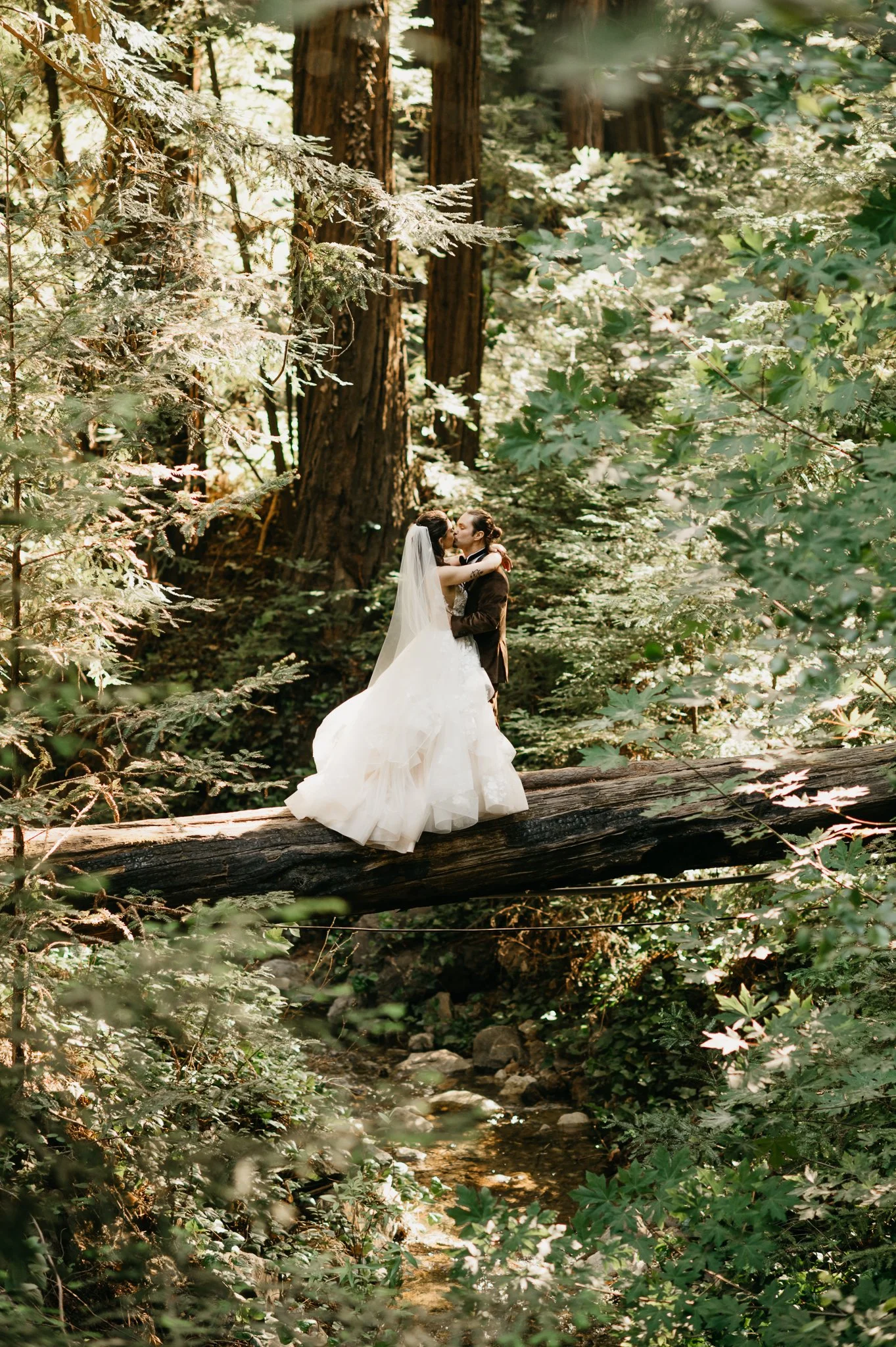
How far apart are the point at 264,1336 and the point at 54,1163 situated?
1889 mm

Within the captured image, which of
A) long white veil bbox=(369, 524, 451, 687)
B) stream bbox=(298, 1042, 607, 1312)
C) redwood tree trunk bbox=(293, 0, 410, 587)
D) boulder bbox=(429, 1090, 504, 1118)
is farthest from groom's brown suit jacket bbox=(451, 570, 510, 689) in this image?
redwood tree trunk bbox=(293, 0, 410, 587)

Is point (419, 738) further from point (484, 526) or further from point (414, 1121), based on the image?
point (414, 1121)

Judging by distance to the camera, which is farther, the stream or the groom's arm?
the groom's arm

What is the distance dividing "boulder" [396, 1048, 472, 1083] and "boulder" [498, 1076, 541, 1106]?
0.35 meters

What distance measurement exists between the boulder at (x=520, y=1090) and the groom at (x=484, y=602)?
2619mm

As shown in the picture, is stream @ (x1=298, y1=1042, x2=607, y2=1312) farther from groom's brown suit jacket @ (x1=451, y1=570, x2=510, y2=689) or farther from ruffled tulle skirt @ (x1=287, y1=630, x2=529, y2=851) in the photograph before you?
groom's brown suit jacket @ (x1=451, y1=570, x2=510, y2=689)

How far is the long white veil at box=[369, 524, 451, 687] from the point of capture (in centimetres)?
616

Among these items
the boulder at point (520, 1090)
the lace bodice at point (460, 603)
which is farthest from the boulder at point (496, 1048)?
the lace bodice at point (460, 603)

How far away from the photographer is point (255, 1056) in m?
4.97

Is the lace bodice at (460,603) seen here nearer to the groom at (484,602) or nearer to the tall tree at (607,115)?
the groom at (484,602)

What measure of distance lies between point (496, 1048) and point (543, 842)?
2.84m

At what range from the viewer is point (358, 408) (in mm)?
9617

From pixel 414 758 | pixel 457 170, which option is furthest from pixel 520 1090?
pixel 457 170

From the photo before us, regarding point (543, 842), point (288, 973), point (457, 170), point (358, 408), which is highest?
point (457, 170)
